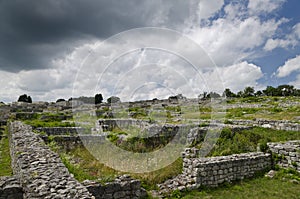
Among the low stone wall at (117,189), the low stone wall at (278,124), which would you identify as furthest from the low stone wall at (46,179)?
the low stone wall at (278,124)

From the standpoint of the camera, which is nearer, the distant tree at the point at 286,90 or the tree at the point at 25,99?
the distant tree at the point at 286,90

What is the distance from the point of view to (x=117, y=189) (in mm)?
6754

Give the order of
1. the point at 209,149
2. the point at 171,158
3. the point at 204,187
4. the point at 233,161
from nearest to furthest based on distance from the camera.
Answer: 1. the point at 204,187
2. the point at 233,161
3. the point at 171,158
4. the point at 209,149

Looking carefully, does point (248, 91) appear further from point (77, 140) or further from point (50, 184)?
point (50, 184)

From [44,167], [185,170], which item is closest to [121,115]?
[185,170]

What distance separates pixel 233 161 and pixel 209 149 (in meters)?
3.50

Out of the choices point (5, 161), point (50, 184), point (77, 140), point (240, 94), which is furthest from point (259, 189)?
point (240, 94)

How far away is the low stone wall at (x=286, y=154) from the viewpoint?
992 centimetres

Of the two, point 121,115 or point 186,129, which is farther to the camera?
point 121,115

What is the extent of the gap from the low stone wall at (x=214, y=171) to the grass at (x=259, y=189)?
284 millimetres

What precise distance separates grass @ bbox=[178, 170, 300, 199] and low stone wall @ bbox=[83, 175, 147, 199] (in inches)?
76.5

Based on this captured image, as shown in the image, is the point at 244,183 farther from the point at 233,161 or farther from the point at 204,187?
the point at 204,187

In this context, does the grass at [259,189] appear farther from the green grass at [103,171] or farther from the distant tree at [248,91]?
the distant tree at [248,91]

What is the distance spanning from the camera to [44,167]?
617 cm
